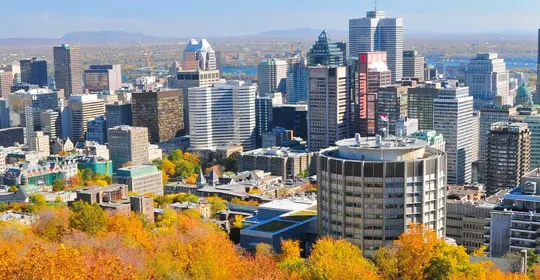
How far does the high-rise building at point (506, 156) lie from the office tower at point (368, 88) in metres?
28.0

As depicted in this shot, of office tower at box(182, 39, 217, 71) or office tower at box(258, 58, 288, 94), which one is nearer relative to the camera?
office tower at box(182, 39, 217, 71)

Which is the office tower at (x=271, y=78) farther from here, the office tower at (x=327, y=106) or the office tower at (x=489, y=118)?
the office tower at (x=489, y=118)

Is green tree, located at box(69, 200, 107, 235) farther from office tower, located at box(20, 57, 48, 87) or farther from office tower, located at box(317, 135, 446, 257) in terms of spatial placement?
office tower, located at box(20, 57, 48, 87)

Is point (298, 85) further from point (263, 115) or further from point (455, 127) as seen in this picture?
point (455, 127)

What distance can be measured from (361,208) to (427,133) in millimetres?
43504

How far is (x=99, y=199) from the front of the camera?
202ft

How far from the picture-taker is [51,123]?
125375 millimetres

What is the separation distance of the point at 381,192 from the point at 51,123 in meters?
96.3

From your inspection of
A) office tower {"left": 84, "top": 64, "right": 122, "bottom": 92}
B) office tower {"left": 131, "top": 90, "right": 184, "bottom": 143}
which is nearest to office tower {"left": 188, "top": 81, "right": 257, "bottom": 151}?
office tower {"left": 131, "top": 90, "right": 184, "bottom": 143}

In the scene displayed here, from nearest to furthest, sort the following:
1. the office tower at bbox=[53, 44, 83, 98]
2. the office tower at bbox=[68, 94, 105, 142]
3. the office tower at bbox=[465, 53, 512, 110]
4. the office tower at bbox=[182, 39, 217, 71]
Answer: the office tower at bbox=[68, 94, 105, 142] → the office tower at bbox=[465, 53, 512, 110] → the office tower at bbox=[182, 39, 217, 71] → the office tower at bbox=[53, 44, 83, 98]


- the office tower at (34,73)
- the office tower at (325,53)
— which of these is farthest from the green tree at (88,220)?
the office tower at (34,73)

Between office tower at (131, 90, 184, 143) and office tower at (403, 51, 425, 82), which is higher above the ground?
office tower at (403, 51, 425, 82)

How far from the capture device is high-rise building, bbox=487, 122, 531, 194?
72.9 metres

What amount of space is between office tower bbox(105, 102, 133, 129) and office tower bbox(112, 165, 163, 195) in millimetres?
36158
